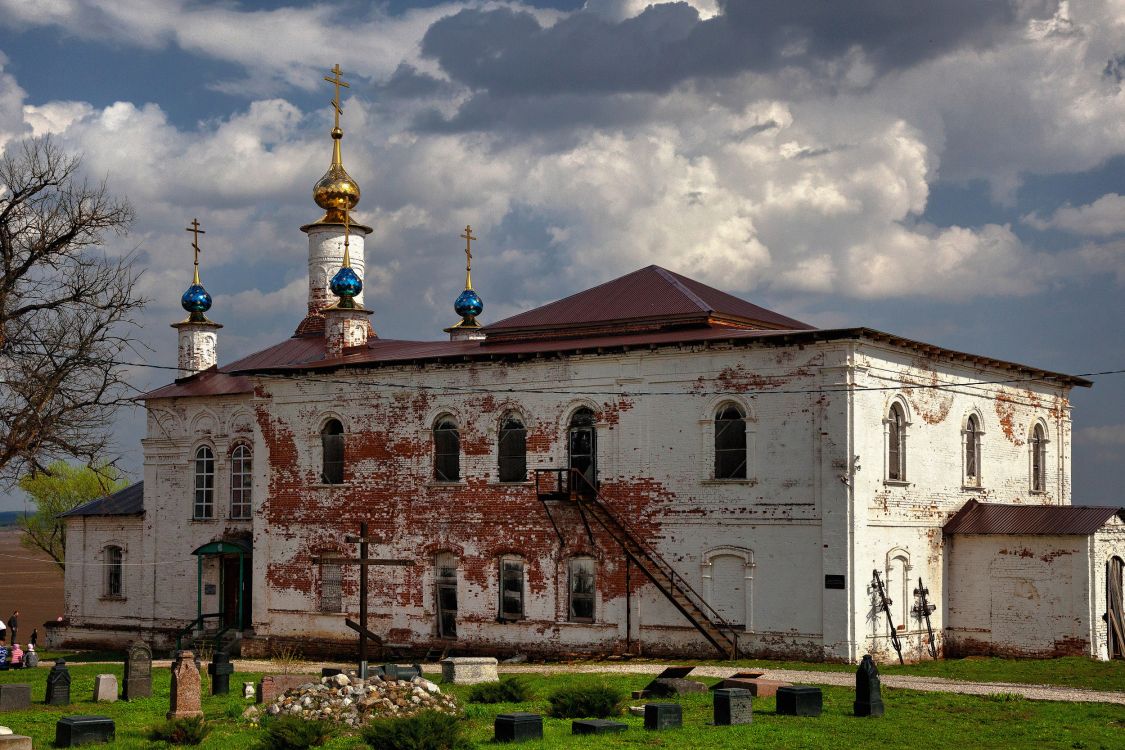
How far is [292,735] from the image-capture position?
15.8 metres

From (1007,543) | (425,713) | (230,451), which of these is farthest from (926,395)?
(230,451)

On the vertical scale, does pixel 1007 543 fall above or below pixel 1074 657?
above

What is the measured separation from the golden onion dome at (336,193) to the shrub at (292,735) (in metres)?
28.2

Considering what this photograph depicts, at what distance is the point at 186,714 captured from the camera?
18922 millimetres

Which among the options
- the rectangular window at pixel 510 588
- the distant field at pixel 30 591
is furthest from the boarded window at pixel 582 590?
the distant field at pixel 30 591

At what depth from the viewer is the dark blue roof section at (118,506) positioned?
40250 millimetres

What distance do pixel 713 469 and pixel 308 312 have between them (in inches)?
744

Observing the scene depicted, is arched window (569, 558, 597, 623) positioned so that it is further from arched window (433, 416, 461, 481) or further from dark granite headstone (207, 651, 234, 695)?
dark granite headstone (207, 651, 234, 695)

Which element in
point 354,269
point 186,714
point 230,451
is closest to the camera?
point 186,714

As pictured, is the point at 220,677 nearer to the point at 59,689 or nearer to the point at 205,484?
the point at 59,689

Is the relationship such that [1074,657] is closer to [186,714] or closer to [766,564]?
[766,564]

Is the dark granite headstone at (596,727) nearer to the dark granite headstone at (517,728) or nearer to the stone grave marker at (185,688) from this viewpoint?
the dark granite headstone at (517,728)

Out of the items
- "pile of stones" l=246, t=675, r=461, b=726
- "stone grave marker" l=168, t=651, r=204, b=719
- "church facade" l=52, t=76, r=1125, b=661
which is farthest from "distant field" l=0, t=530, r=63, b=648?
"pile of stones" l=246, t=675, r=461, b=726

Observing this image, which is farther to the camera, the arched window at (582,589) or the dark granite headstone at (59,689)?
the arched window at (582,589)
